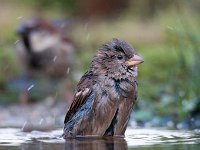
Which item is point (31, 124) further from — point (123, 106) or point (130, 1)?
point (130, 1)

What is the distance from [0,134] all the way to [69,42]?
502 cm

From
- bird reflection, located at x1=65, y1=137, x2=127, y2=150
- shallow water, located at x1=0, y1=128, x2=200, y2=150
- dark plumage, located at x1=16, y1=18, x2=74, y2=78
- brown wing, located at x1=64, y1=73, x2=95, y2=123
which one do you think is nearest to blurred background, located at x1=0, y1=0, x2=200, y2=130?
dark plumage, located at x1=16, y1=18, x2=74, y2=78

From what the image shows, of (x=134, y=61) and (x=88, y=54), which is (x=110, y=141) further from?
(x=88, y=54)

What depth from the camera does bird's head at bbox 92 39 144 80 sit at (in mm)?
5586

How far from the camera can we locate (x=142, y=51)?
11.2 m

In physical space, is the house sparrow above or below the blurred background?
below

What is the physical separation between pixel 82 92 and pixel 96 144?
2.02ft

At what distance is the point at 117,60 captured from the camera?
5.69 metres

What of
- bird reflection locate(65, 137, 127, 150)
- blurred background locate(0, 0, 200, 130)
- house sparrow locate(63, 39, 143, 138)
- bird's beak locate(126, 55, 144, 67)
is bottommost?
bird reflection locate(65, 137, 127, 150)

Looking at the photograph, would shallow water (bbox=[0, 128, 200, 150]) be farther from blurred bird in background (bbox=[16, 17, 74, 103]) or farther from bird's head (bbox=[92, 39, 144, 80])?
blurred bird in background (bbox=[16, 17, 74, 103])

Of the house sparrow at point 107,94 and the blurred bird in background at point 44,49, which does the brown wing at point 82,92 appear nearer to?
the house sparrow at point 107,94

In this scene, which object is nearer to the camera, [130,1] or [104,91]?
[104,91]

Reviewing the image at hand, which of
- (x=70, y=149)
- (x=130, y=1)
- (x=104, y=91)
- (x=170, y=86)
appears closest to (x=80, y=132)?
(x=104, y=91)

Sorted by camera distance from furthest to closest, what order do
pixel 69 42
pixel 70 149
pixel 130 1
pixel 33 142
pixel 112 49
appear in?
1. pixel 130 1
2. pixel 69 42
3. pixel 112 49
4. pixel 33 142
5. pixel 70 149
